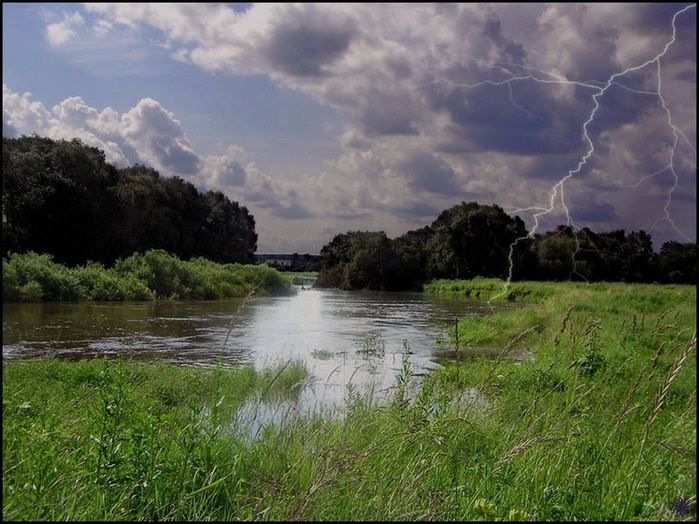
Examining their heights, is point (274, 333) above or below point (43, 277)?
below

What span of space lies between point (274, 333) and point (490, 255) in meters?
4.51

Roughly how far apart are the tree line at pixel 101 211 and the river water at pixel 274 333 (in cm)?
139

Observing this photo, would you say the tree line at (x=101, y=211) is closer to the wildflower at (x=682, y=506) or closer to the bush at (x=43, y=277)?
the bush at (x=43, y=277)

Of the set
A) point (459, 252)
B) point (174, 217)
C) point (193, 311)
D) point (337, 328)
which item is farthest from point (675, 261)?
point (193, 311)

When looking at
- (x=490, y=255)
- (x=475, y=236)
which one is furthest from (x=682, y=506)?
(x=490, y=255)

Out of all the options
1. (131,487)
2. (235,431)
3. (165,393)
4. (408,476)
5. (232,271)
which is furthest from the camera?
(232,271)

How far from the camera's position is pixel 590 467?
8.91 ft

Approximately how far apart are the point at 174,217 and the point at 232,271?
2.51 meters

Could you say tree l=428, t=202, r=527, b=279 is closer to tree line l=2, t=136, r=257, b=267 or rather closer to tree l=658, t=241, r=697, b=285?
tree l=658, t=241, r=697, b=285

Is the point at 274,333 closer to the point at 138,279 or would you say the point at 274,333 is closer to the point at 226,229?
the point at 226,229

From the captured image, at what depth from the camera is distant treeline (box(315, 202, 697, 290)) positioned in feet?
27.9

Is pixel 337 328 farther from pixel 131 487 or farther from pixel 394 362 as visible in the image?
pixel 131 487

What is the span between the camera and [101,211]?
28.1ft

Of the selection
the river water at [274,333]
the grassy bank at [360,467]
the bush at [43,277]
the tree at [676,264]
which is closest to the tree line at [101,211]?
the bush at [43,277]
